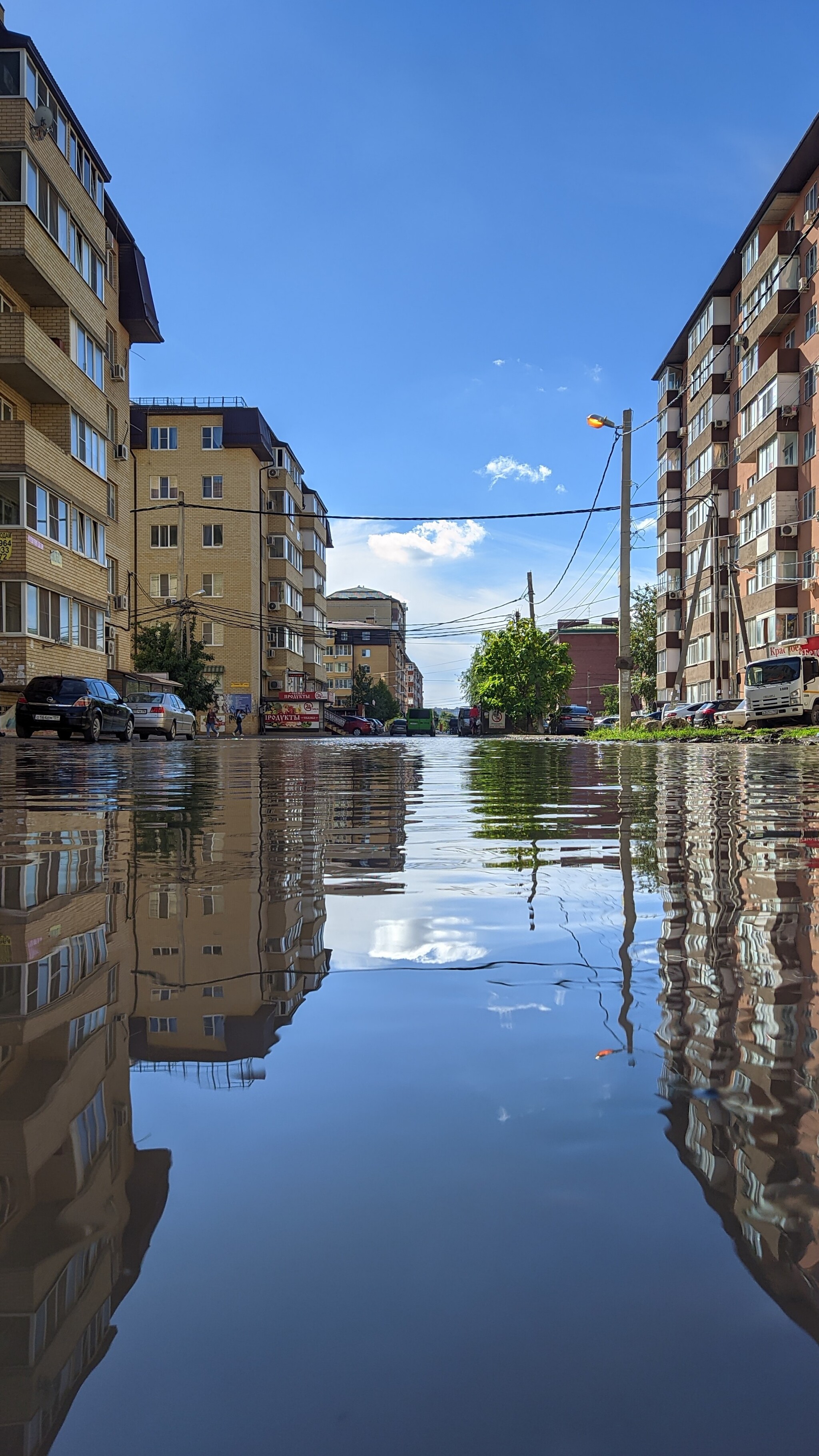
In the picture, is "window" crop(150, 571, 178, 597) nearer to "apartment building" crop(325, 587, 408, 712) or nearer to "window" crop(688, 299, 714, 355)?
"window" crop(688, 299, 714, 355)

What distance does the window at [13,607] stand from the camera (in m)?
27.4

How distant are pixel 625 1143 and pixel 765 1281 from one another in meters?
0.28

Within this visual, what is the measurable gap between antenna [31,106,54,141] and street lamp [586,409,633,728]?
17.0 m

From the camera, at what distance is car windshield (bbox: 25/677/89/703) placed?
2508cm

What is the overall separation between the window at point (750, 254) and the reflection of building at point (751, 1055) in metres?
55.2

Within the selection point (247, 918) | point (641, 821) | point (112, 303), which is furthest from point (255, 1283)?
point (112, 303)

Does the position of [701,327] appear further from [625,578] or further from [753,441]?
[625,578]

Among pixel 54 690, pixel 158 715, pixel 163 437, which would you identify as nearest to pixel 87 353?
pixel 158 715

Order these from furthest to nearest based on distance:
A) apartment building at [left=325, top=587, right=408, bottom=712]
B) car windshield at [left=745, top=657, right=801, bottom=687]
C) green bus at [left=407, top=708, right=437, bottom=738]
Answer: apartment building at [left=325, top=587, right=408, bottom=712] < green bus at [left=407, top=708, right=437, bottom=738] < car windshield at [left=745, top=657, right=801, bottom=687]

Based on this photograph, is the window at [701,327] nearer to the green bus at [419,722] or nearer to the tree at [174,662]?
the tree at [174,662]

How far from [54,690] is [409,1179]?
2561cm

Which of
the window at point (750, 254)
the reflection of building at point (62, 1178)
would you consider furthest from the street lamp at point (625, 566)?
the reflection of building at point (62, 1178)

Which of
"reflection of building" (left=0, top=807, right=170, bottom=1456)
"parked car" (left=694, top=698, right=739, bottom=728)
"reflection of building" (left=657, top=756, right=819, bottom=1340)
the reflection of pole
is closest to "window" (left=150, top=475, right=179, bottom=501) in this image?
"parked car" (left=694, top=698, right=739, bottom=728)

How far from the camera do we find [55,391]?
2964 centimetres
